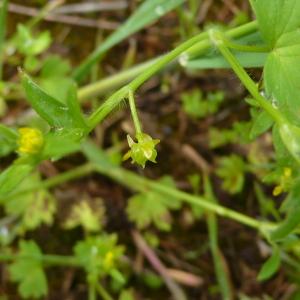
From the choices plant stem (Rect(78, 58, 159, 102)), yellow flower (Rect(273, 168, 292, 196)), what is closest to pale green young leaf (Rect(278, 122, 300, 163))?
yellow flower (Rect(273, 168, 292, 196))

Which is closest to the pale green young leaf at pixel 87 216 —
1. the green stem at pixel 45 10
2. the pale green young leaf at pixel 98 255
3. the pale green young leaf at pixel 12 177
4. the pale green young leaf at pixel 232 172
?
the pale green young leaf at pixel 98 255

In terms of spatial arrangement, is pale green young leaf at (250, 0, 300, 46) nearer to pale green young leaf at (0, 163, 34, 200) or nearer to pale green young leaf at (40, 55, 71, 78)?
pale green young leaf at (0, 163, 34, 200)

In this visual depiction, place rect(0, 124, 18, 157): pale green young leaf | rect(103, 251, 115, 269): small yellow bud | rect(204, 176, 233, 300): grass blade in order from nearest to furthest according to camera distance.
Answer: rect(0, 124, 18, 157): pale green young leaf, rect(103, 251, 115, 269): small yellow bud, rect(204, 176, 233, 300): grass blade

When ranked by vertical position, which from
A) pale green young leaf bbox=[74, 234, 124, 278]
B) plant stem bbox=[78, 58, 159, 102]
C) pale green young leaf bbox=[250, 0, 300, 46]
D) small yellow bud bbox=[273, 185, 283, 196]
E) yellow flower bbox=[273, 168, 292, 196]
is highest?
pale green young leaf bbox=[250, 0, 300, 46]

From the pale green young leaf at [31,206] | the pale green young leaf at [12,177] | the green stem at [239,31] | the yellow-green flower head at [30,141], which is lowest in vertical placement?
the pale green young leaf at [31,206]

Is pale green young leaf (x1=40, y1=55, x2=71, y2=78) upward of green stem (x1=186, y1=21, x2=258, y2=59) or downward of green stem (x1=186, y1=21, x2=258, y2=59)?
downward

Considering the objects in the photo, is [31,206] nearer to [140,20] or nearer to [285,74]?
[140,20]

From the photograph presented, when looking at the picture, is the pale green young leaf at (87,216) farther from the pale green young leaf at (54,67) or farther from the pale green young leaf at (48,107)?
the pale green young leaf at (48,107)
